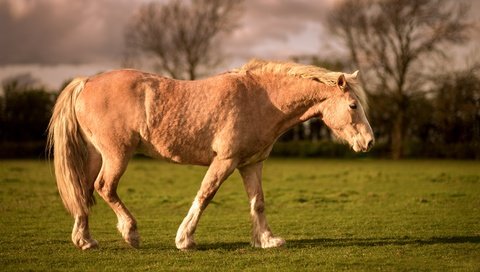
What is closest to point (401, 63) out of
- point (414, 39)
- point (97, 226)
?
point (414, 39)

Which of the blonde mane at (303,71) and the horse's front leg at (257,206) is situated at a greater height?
the blonde mane at (303,71)

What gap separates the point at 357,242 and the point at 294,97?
2.60 metres

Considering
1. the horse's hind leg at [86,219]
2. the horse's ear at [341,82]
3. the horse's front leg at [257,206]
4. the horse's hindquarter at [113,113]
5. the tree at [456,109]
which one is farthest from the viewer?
the tree at [456,109]

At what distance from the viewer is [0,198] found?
16.7 meters

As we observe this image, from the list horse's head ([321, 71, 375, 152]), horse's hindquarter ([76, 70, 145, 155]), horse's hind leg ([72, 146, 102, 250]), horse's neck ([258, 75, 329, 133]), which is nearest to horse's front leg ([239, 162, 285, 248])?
horse's neck ([258, 75, 329, 133])

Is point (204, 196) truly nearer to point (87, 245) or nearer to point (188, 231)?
point (188, 231)

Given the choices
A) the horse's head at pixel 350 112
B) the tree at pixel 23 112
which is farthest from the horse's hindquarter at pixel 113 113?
the tree at pixel 23 112

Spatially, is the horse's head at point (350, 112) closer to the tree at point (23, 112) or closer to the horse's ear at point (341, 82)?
the horse's ear at point (341, 82)

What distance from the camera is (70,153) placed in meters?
8.56

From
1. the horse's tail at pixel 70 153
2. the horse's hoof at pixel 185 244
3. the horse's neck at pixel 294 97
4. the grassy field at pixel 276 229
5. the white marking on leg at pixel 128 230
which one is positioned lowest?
the grassy field at pixel 276 229

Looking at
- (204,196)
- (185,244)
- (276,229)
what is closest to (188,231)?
(185,244)

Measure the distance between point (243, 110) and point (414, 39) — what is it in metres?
46.4

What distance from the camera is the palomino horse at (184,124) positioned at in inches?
329

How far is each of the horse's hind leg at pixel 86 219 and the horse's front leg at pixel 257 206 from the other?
2252 millimetres
